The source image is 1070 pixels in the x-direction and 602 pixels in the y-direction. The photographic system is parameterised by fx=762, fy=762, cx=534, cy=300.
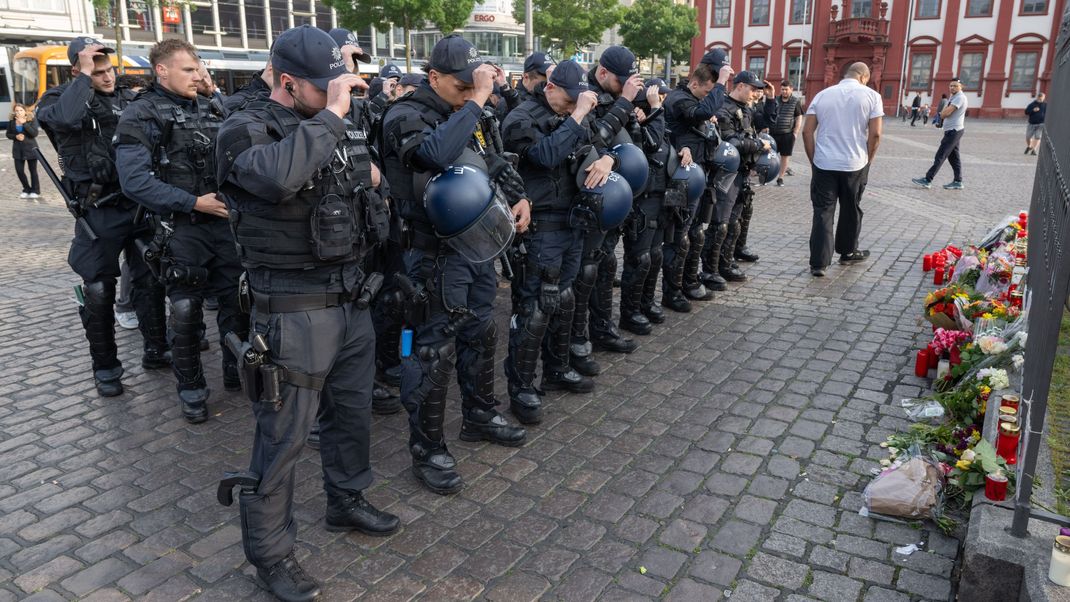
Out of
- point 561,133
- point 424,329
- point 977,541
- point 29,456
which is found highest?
point 561,133

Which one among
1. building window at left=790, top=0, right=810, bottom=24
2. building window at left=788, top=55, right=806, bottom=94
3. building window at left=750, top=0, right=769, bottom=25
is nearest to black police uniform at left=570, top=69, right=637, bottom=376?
building window at left=788, top=55, right=806, bottom=94

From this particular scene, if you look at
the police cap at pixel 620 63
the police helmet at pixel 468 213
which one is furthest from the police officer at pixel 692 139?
the police helmet at pixel 468 213

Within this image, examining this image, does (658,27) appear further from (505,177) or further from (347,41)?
(505,177)

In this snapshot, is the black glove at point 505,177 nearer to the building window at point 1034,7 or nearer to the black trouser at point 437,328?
the black trouser at point 437,328

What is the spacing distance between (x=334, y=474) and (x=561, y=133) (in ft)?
7.32

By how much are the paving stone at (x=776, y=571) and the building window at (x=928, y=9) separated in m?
52.9

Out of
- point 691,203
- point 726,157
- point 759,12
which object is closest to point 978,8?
point 759,12

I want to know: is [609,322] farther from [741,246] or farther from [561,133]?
[741,246]

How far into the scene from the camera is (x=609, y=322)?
19.8ft

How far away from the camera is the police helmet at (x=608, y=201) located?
15.5 ft

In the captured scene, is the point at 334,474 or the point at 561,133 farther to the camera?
Result: the point at 561,133

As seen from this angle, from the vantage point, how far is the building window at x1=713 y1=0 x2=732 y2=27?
54500 millimetres

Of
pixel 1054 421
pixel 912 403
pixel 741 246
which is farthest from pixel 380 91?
pixel 1054 421

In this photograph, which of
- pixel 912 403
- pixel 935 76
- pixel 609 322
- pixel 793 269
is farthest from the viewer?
pixel 935 76
